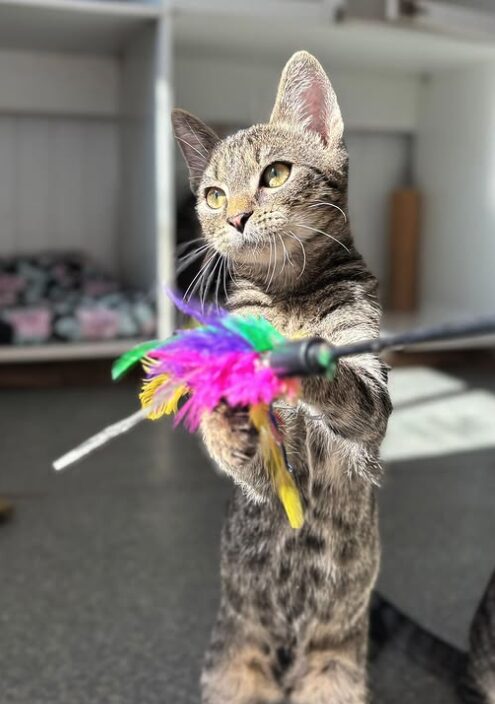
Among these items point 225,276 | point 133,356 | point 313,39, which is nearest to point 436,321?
point 313,39

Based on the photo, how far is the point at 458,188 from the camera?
2.23 meters

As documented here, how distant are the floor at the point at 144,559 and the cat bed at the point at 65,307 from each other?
25 cm

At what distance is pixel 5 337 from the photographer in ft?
6.05

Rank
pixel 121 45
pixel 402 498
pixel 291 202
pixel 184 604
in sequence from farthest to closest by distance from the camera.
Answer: pixel 121 45 → pixel 402 498 → pixel 184 604 → pixel 291 202

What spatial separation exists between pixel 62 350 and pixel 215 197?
139cm

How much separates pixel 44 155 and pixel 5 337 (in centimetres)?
80

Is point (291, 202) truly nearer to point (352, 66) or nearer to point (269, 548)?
point (269, 548)

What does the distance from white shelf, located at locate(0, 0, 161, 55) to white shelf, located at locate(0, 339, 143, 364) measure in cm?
73

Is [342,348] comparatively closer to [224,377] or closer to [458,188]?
[224,377]

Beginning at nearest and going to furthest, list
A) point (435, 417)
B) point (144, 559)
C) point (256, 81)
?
point (144, 559), point (256, 81), point (435, 417)

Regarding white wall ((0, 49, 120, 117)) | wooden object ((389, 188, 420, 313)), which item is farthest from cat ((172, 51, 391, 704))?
white wall ((0, 49, 120, 117))

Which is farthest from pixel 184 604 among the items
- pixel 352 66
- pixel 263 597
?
pixel 352 66

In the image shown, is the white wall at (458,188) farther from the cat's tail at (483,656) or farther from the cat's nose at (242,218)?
the cat's nose at (242,218)

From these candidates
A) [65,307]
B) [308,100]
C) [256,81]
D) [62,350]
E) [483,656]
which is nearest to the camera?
[308,100]
